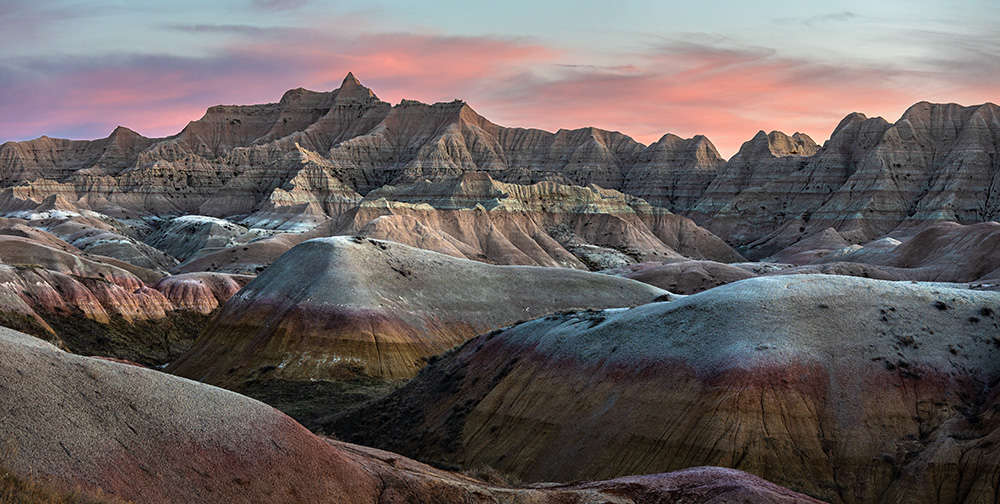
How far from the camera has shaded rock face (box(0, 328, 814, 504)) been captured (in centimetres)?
1734

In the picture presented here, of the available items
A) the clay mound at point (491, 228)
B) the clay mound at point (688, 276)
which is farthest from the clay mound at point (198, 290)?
the clay mound at point (688, 276)

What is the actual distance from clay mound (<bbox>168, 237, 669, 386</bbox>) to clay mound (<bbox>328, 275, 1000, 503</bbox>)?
22855 mm

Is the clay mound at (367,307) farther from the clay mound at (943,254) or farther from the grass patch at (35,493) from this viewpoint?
the clay mound at (943,254)

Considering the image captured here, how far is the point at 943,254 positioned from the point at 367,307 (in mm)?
100954

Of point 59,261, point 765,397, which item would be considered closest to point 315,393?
point 765,397

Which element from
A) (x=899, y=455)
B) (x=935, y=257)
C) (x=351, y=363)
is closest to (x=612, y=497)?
(x=899, y=455)

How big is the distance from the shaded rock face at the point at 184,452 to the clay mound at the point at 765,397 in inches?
345

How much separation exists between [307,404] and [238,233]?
137 meters

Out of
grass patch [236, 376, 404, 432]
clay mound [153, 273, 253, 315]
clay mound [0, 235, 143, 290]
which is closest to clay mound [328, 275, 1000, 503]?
grass patch [236, 376, 404, 432]

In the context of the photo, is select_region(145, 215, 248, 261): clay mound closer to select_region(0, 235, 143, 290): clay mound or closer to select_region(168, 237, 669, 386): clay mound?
select_region(0, 235, 143, 290): clay mound

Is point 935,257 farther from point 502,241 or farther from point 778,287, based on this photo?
point 778,287

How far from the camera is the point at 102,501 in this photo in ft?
52.7

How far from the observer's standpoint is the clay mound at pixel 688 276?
394 ft

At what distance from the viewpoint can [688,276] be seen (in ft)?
403
